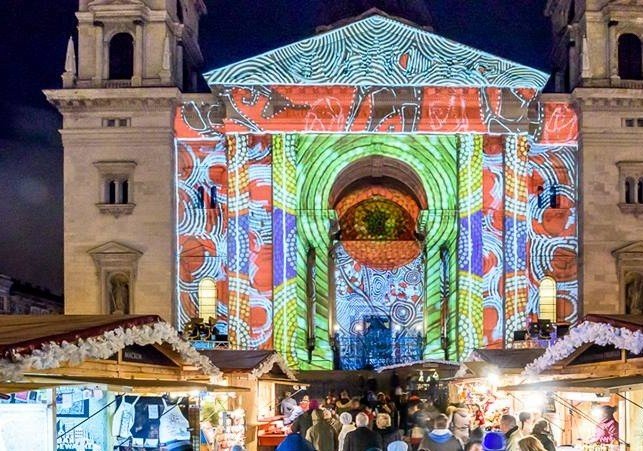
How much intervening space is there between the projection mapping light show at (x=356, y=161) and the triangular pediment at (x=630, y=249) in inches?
66.2

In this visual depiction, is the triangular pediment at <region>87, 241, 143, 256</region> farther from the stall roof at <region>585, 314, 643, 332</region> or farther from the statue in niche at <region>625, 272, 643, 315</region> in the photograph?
the stall roof at <region>585, 314, 643, 332</region>

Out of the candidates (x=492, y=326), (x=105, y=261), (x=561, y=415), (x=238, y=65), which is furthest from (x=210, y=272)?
(x=561, y=415)

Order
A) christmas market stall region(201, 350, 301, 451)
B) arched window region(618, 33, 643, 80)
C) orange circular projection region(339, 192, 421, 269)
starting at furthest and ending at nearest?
orange circular projection region(339, 192, 421, 269) < arched window region(618, 33, 643, 80) < christmas market stall region(201, 350, 301, 451)

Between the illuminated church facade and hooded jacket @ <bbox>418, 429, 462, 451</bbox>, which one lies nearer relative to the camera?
hooded jacket @ <bbox>418, 429, 462, 451</bbox>

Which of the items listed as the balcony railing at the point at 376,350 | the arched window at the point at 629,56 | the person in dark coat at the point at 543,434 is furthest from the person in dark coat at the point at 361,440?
the arched window at the point at 629,56

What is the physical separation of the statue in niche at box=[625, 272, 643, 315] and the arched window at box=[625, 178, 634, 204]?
2.74 metres

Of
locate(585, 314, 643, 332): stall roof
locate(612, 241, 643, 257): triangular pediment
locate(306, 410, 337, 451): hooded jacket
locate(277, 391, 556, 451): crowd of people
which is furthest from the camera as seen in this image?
locate(612, 241, 643, 257): triangular pediment

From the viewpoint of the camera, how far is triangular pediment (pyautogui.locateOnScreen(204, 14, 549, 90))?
37.8m

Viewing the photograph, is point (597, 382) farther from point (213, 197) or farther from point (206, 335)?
point (213, 197)

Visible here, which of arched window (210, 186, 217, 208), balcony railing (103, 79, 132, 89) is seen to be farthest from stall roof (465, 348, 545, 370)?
balcony railing (103, 79, 132, 89)

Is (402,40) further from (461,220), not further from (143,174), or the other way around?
(143,174)

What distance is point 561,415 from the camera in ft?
56.1

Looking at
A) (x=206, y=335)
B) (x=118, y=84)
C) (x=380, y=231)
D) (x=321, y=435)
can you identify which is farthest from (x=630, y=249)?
(x=321, y=435)

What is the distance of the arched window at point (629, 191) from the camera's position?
39.2 meters
